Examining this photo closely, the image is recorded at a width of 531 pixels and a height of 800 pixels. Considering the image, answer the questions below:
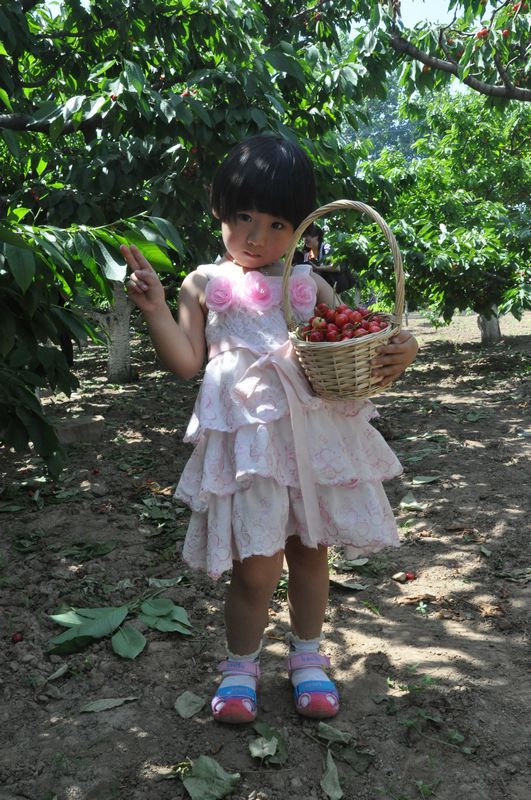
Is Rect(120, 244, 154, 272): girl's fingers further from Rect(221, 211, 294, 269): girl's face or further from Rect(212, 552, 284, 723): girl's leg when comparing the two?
Rect(212, 552, 284, 723): girl's leg

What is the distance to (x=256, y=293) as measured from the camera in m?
1.84

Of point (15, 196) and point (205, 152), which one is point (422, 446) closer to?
point (205, 152)

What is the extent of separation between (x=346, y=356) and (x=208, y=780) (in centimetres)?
103

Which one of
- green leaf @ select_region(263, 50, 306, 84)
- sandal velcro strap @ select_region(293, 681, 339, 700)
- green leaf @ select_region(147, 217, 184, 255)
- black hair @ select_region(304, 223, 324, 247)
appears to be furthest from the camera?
green leaf @ select_region(263, 50, 306, 84)

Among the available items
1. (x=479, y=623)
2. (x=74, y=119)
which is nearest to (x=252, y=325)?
(x=479, y=623)

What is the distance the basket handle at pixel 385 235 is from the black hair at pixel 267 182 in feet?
0.31

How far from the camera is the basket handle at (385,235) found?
1.65m

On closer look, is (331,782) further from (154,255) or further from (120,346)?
(120,346)

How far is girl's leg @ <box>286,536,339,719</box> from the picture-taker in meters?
1.90

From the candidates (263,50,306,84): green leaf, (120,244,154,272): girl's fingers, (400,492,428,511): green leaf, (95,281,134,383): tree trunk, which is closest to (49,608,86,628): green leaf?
(120,244,154,272): girl's fingers

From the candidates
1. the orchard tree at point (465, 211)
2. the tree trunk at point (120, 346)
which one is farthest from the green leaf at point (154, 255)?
the tree trunk at point (120, 346)

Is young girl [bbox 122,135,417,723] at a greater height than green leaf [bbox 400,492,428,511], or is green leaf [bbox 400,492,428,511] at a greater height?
young girl [bbox 122,135,417,723]

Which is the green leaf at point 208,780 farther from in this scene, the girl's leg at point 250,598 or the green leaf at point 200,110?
the green leaf at point 200,110

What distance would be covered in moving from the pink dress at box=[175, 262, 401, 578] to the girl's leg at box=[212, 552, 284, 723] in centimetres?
7
